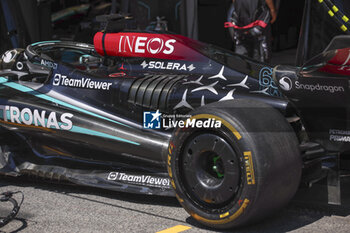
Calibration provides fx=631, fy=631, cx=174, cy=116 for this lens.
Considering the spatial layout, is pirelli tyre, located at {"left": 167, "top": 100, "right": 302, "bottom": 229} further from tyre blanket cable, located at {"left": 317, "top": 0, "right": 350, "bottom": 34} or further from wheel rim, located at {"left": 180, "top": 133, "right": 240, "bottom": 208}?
tyre blanket cable, located at {"left": 317, "top": 0, "right": 350, "bottom": 34}

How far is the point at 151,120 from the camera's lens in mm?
4762

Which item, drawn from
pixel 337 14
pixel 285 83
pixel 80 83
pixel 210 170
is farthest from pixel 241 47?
pixel 210 170

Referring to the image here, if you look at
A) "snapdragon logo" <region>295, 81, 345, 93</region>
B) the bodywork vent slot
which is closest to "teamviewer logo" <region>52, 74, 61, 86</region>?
the bodywork vent slot

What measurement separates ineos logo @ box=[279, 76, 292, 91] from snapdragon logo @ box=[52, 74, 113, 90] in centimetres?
142

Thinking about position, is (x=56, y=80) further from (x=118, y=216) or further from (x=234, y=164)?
(x=234, y=164)

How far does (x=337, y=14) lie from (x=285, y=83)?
22.2 inches

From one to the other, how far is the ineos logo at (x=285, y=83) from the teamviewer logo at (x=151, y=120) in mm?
960

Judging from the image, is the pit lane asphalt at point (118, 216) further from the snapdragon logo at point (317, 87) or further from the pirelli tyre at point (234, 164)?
the snapdragon logo at point (317, 87)

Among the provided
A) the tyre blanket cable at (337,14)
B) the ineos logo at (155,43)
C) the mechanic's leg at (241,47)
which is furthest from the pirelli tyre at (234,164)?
the mechanic's leg at (241,47)

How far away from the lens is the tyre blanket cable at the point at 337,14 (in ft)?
13.6

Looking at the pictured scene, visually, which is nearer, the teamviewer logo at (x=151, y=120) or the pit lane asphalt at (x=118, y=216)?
the pit lane asphalt at (x=118, y=216)

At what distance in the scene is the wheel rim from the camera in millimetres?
3855

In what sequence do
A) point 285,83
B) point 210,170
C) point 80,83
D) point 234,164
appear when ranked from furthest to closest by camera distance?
point 80,83 < point 285,83 < point 210,170 < point 234,164

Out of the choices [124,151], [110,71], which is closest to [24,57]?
[110,71]
